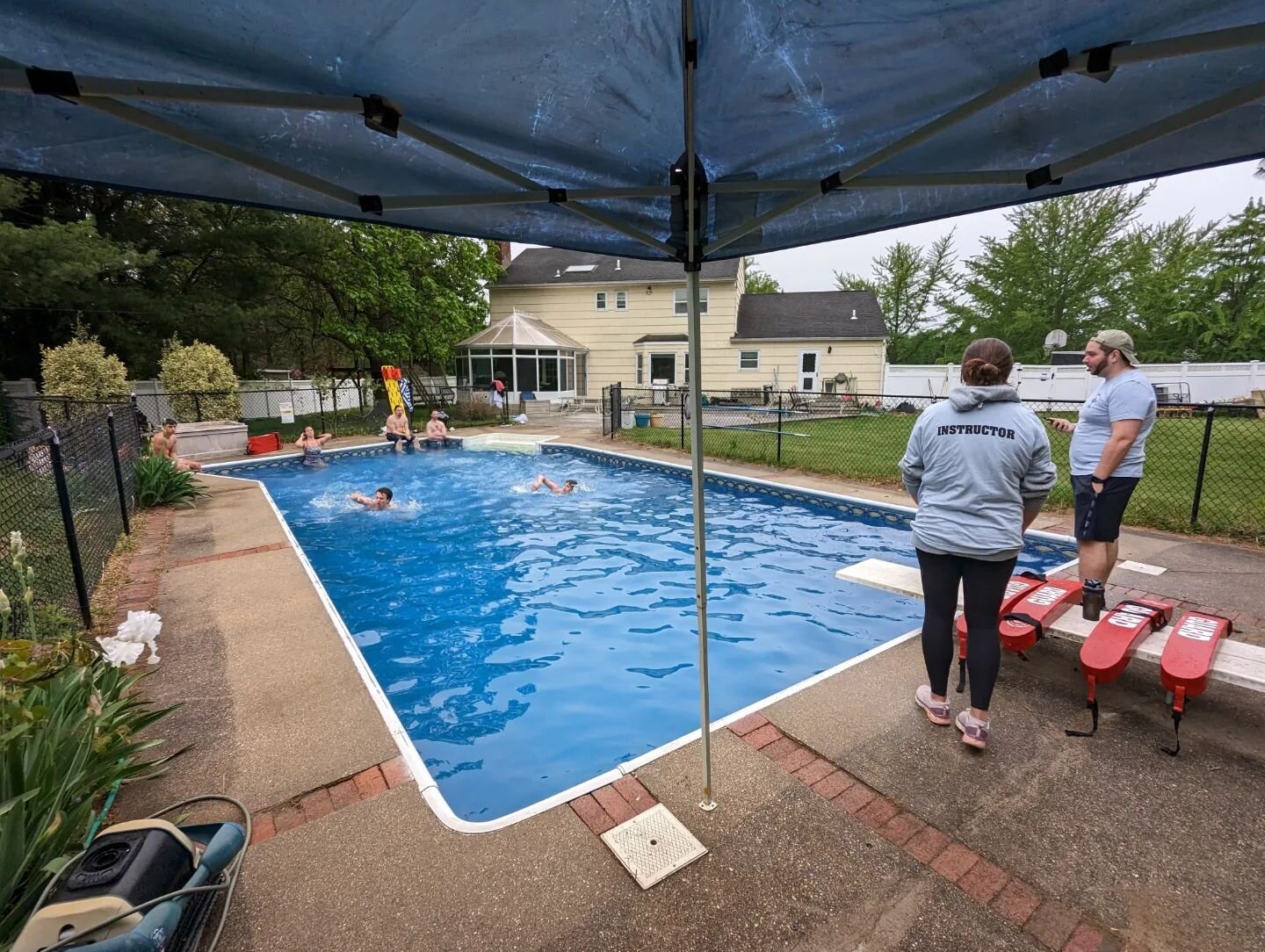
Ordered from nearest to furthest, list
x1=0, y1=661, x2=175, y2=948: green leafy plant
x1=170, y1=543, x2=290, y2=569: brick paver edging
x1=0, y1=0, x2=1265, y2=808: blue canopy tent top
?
x1=0, y1=0, x2=1265, y2=808: blue canopy tent top < x1=0, y1=661, x2=175, y2=948: green leafy plant < x1=170, y1=543, x2=290, y2=569: brick paver edging

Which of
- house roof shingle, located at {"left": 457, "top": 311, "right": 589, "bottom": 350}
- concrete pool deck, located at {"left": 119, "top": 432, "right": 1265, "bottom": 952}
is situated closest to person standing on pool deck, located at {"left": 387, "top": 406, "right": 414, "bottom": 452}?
house roof shingle, located at {"left": 457, "top": 311, "right": 589, "bottom": 350}

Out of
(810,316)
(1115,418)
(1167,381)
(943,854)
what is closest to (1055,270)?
(1167,381)

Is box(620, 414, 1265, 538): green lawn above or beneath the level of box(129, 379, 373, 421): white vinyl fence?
beneath

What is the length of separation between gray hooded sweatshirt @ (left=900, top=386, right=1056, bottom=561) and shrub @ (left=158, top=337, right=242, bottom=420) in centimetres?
1615

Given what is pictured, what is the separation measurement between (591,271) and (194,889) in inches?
1037

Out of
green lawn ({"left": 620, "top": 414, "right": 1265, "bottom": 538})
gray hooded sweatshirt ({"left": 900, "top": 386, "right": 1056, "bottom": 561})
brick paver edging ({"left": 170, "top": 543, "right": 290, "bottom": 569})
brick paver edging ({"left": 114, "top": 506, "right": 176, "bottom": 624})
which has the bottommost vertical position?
brick paver edging ({"left": 170, "top": 543, "right": 290, "bottom": 569})

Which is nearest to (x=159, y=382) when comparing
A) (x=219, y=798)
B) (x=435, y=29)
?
(x=219, y=798)

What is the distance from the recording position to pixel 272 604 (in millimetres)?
4613

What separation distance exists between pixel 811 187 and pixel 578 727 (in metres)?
3.43

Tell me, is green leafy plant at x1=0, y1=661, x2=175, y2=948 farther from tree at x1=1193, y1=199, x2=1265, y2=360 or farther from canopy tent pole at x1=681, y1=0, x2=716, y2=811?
tree at x1=1193, y1=199, x2=1265, y2=360

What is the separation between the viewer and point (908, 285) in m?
39.6

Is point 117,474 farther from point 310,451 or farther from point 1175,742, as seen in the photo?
point 1175,742

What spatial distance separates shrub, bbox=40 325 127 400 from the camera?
37.1 ft

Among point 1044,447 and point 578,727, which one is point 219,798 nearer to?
point 578,727
